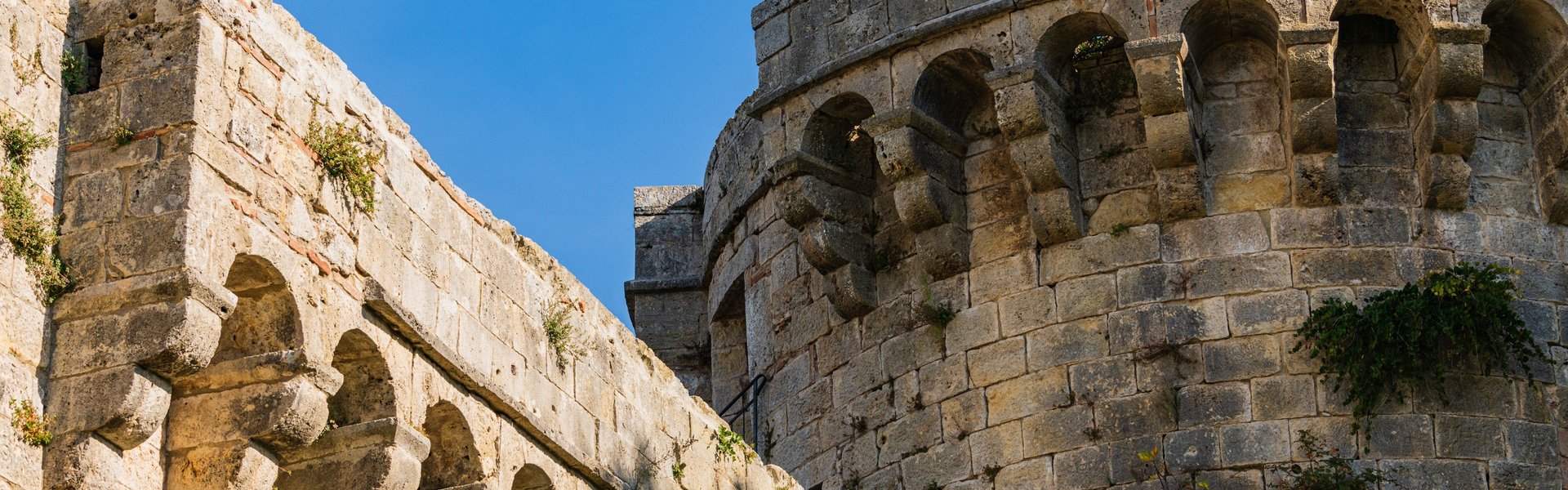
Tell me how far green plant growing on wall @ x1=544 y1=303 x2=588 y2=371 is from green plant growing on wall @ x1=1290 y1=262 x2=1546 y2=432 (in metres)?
3.93

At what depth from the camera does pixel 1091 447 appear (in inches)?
473

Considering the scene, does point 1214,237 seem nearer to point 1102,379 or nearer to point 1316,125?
point 1316,125

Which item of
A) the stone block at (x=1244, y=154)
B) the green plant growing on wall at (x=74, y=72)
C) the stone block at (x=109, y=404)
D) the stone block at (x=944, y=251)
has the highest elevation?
the stone block at (x=1244, y=154)

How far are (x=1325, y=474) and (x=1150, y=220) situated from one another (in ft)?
5.38

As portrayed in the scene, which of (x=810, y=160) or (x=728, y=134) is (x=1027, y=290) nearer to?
(x=810, y=160)

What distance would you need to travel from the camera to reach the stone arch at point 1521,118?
488 inches

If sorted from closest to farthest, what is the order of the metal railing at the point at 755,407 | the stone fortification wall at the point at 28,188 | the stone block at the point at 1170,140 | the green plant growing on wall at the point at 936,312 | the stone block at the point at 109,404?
the stone fortification wall at the point at 28,188, the stone block at the point at 109,404, the stone block at the point at 1170,140, the green plant growing on wall at the point at 936,312, the metal railing at the point at 755,407

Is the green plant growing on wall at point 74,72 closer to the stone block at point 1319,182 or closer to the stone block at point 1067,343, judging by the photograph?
the stone block at point 1067,343

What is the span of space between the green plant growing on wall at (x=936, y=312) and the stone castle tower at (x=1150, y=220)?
2cm

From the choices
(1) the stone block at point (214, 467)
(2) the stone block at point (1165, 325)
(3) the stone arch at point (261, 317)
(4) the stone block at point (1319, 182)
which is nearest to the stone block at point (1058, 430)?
(2) the stone block at point (1165, 325)

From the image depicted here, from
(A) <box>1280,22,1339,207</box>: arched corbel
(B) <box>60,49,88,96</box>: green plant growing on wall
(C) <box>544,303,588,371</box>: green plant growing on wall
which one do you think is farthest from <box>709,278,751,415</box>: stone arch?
(B) <box>60,49,88,96</box>: green plant growing on wall

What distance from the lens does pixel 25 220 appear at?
23.5 ft

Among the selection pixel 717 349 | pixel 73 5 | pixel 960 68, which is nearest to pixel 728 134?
pixel 717 349

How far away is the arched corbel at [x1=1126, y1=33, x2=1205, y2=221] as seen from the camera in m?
12.2
